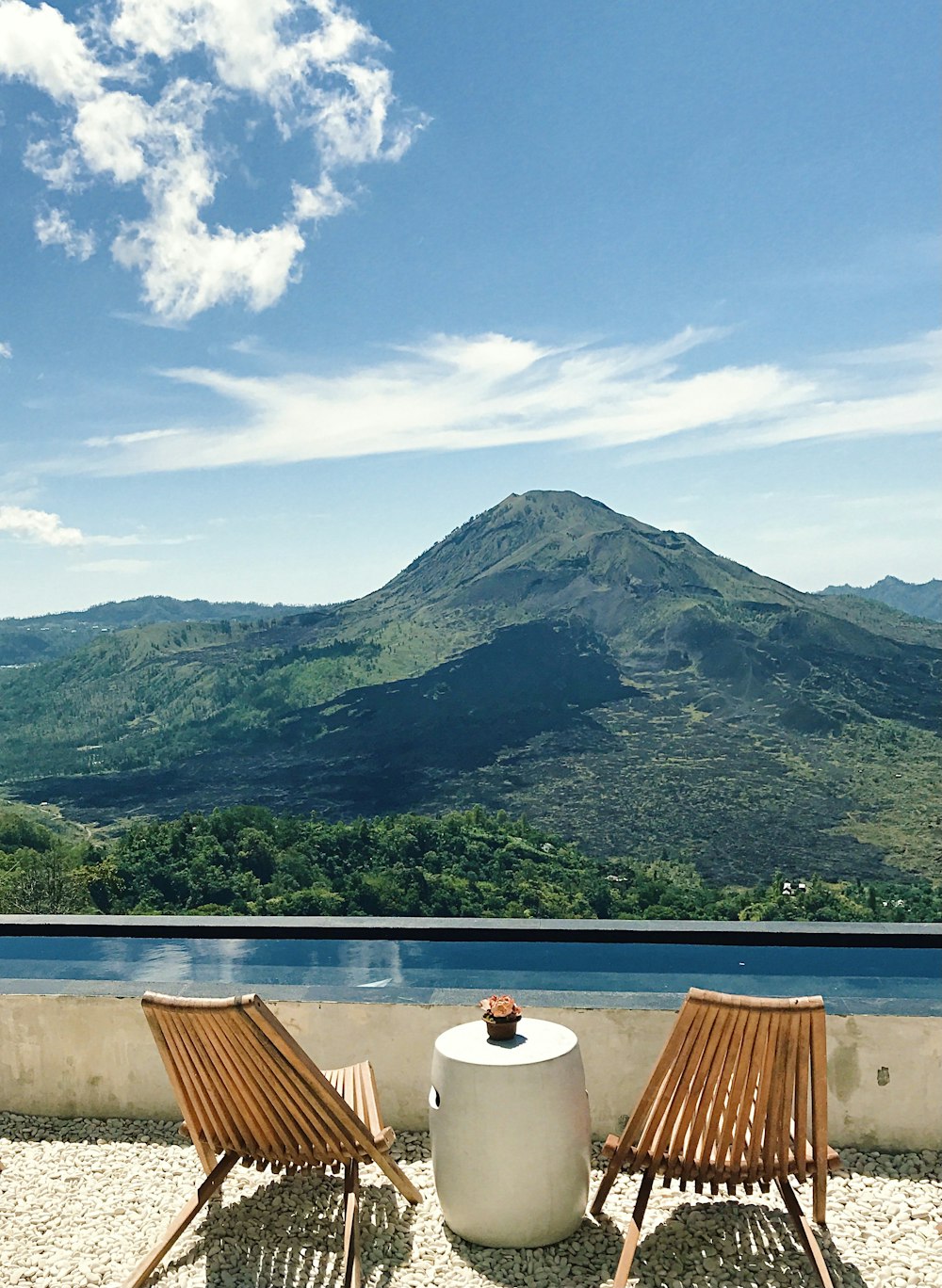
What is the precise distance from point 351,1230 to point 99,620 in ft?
152

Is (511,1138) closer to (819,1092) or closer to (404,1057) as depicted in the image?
(819,1092)

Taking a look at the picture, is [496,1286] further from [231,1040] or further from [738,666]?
[738,666]

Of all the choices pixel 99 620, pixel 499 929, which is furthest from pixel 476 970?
pixel 99 620

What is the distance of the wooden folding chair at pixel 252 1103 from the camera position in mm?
2355

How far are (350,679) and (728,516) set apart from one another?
24.3 m

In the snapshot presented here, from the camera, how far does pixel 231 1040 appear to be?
7.80 feet

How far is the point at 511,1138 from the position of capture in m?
2.46

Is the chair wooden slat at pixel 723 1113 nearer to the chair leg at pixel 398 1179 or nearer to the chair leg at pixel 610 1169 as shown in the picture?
the chair leg at pixel 610 1169

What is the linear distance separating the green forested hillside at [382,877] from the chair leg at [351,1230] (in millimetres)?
19797

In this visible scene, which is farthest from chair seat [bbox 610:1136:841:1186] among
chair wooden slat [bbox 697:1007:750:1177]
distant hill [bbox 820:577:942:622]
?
distant hill [bbox 820:577:942:622]

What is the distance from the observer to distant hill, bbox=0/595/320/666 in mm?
43312

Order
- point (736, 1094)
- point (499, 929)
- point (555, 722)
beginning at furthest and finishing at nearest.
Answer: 1. point (555, 722)
2. point (499, 929)
3. point (736, 1094)

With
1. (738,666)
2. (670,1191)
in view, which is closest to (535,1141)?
(670,1191)

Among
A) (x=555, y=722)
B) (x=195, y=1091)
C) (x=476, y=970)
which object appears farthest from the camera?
(x=555, y=722)
